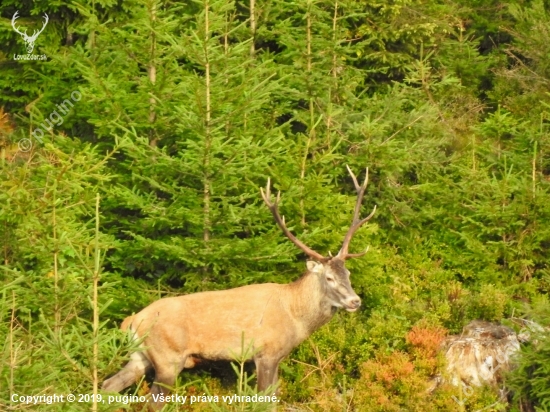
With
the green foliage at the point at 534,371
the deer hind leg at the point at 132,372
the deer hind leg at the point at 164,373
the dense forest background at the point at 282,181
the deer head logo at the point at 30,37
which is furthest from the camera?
the deer head logo at the point at 30,37

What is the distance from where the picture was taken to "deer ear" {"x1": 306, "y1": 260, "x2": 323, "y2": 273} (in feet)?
39.8

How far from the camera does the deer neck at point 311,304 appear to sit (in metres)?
12.1

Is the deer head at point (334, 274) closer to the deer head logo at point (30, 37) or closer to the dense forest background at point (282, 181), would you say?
the dense forest background at point (282, 181)

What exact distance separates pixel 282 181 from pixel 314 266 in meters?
1.78

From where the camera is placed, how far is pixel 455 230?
15969mm

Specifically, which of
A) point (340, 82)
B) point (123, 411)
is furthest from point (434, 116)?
point (123, 411)

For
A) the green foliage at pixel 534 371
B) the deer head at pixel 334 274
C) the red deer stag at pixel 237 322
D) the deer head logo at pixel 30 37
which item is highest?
the deer head logo at pixel 30 37

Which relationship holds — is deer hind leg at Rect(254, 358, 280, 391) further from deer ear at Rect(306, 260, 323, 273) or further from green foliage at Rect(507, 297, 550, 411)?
green foliage at Rect(507, 297, 550, 411)

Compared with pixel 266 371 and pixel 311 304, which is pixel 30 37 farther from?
pixel 266 371

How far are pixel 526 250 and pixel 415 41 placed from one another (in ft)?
15.4

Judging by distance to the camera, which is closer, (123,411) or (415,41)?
(123,411)

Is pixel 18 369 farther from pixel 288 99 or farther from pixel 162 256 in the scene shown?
pixel 288 99

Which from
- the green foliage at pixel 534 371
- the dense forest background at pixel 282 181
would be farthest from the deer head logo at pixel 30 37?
the green foliage at pixel 534 371

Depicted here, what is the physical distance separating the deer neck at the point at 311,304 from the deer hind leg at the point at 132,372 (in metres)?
1.77
